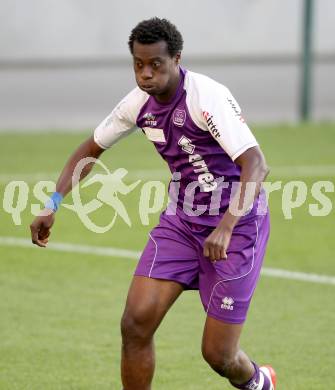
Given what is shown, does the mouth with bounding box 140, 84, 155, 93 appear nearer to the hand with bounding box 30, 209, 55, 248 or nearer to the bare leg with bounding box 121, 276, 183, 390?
the hand with bounding box 30, 209, 55, 248

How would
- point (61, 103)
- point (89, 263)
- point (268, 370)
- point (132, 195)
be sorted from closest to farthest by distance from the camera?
point (268, 370)
point (89, 263)
point (132, 195)
point (61, 103)

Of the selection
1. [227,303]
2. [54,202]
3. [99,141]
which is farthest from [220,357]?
[99,141]

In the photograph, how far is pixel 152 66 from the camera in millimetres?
6285

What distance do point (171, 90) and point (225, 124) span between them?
397 millimetres

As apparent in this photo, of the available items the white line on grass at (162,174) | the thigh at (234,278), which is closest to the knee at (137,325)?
the thigh at (234,278)

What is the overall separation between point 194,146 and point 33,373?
6.93ft

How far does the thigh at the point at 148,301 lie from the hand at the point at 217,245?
63 cm

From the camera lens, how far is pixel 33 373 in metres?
7.69

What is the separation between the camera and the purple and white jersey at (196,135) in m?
6.29

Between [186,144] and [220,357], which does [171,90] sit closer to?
[186,144]

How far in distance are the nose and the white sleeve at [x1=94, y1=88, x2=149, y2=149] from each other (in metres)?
0.41

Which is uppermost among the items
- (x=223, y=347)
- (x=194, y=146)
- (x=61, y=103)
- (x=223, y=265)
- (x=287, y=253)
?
(x=194, y=146)

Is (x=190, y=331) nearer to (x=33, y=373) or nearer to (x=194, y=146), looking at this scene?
(x=33, y=373)

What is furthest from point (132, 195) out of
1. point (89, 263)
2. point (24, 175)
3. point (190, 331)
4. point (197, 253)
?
point (197, 253)
